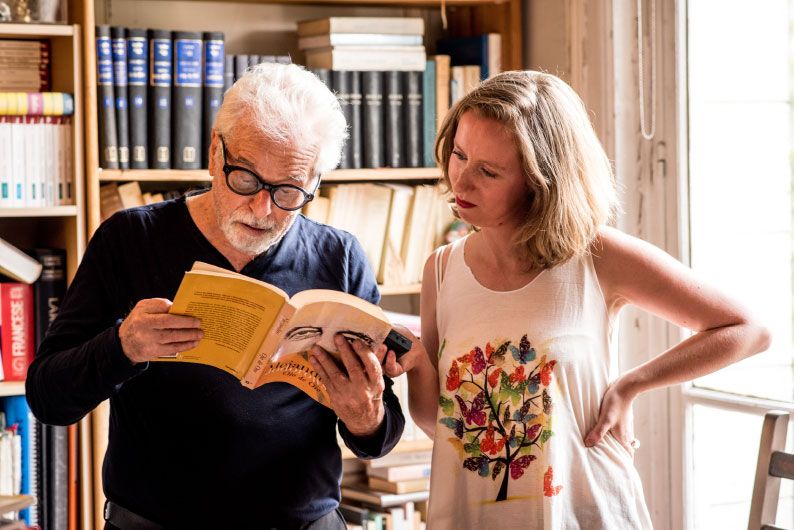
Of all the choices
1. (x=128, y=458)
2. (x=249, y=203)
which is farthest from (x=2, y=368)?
(x=249, y=203)

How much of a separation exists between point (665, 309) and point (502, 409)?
276 mm

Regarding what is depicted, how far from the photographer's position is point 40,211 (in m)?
2.23

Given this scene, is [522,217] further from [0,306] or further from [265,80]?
[0,306]

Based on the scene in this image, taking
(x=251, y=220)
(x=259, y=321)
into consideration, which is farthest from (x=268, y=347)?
(x=251, y=220)

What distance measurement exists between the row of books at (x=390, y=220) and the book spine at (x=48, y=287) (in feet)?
2.01

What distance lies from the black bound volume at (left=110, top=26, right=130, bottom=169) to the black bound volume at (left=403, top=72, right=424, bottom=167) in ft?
2.30

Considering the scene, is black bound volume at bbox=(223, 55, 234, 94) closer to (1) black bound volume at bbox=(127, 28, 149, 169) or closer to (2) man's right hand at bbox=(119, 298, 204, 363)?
(1) black bound volume at bbox=(127, 28, 149, 169)

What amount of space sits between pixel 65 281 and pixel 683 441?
151 cm

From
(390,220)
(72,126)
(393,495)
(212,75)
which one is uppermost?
(212,75)

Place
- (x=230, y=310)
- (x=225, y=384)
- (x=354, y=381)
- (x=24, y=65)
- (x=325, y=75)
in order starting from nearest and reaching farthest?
(x=230, y=310) → (x=354, y=381) → (x=225, y=384) → (x=24, y=65) → (x=325, y=75)

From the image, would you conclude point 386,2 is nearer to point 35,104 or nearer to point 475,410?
point 35,104

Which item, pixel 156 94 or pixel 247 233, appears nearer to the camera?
pixel 247 233

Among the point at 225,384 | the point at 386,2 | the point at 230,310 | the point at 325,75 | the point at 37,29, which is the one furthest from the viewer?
the point at 386,2

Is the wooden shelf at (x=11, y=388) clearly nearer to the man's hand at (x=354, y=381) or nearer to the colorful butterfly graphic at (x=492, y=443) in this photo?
the man's hand at (x=354, y=381)
